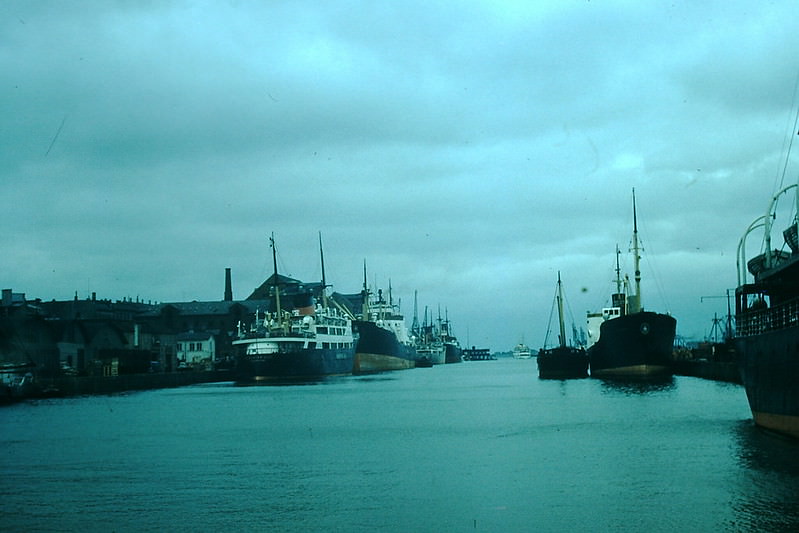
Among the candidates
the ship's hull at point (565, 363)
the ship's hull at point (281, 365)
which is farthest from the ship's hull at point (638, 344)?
the ship's hull at point (281, 365)

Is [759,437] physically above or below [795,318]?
below

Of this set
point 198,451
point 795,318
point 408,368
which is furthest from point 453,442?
point 408,368

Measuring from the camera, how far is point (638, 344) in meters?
74.9

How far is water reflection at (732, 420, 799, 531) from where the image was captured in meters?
19.6

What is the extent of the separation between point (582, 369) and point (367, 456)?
60.7 metres

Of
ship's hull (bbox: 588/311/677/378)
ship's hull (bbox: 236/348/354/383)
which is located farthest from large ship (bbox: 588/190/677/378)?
ship's hull (bbox: 236/348/354/383)

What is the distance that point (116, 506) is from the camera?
22859 mm

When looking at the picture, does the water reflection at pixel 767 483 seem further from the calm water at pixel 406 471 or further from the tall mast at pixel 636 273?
the tall mast at pixel 636 273

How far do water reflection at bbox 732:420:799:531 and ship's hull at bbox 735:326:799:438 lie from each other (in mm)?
674

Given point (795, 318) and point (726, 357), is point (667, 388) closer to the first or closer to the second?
point (726, 357)

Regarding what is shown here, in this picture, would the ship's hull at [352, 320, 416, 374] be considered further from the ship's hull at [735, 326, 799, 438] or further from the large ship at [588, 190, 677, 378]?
the ship's hull at [735, 326, 799, 438]

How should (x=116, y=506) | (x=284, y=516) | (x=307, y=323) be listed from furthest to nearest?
(x=307, y=323), (x=116, y=506), (x=284, y=516)

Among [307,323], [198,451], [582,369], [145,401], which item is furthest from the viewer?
[307,323]

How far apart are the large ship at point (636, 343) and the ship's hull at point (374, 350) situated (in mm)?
49053
